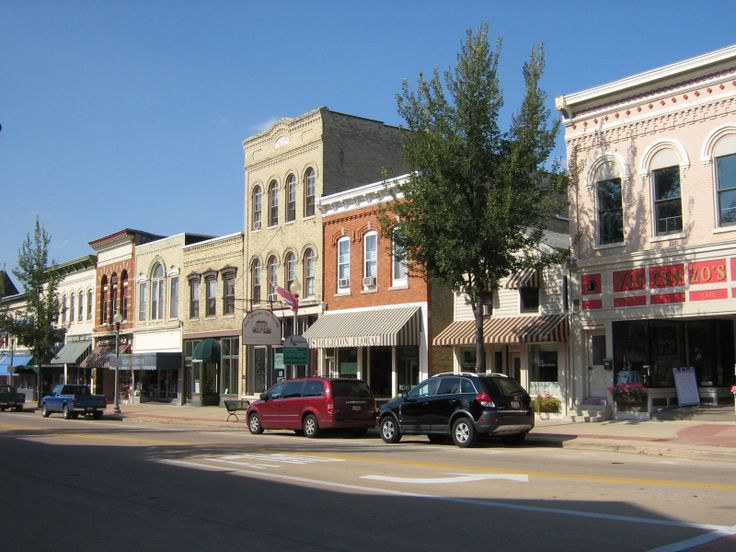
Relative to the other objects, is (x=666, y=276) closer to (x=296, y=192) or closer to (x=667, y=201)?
(x=667, y=201)

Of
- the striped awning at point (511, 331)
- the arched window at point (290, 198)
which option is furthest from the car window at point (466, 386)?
the arched window at point (290, 198)

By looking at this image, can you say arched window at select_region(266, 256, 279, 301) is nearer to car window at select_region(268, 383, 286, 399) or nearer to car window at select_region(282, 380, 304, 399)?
car window at select_region(268, 383, 286, 399)

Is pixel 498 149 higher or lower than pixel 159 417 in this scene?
higher

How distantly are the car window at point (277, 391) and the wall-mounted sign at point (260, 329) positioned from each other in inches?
274

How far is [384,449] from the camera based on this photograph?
18094 mm

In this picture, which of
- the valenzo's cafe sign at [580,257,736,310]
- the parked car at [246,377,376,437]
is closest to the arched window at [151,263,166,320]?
the parked car at [246,377,376,437]

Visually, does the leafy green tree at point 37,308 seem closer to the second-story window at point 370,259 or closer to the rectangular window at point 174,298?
the rectangular window at point 174,298

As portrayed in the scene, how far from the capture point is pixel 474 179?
21.8 m

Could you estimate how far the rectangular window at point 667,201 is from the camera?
865 inches

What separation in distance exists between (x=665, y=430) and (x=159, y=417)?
2234 centimetres

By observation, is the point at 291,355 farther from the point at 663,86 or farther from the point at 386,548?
the point at 386,548

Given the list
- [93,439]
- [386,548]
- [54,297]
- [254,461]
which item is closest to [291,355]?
[93,439]

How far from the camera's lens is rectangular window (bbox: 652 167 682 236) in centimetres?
2197

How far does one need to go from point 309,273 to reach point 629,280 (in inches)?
607
